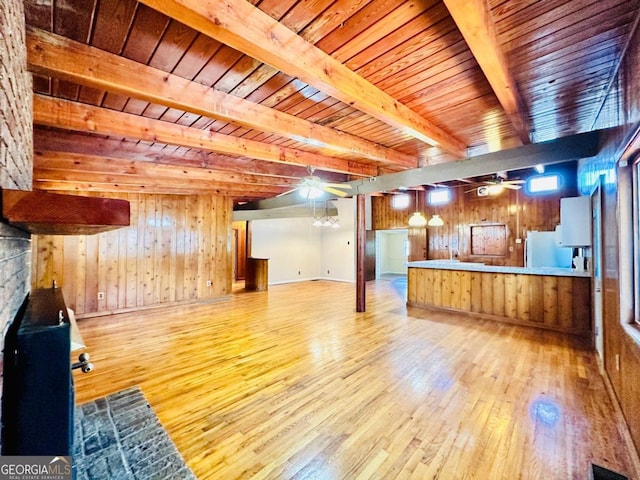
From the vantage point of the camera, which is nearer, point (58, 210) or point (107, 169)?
point (58, 210)

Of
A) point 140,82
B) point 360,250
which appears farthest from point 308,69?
point 360,250

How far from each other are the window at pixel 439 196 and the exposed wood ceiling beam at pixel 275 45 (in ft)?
25.0

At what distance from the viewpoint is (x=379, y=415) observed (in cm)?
231

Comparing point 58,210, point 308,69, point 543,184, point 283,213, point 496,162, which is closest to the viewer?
point 58,210

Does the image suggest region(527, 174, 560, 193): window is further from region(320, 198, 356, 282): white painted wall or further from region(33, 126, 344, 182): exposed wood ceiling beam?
region(33, 126, 344, 182): exposed wood ceiling beam

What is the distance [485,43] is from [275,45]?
1210 mm

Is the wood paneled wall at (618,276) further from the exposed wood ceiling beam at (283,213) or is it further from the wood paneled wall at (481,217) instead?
the exposed wood ceiling beam at (283,213)

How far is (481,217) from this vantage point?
8.62 metres

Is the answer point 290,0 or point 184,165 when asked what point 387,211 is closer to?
point 184,165

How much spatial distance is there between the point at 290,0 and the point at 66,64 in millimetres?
1367

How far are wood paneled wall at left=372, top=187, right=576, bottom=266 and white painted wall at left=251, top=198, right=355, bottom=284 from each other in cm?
166

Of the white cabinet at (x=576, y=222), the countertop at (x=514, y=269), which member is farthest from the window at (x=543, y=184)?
the white cabinet at (x=576, y=222)

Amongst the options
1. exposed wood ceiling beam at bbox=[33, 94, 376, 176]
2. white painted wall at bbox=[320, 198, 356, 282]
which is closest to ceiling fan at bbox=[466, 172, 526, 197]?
exposed wood ceiling beam at bbox=[33, 94, 376, 176]

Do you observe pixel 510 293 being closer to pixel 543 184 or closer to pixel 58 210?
pixel 543 184
